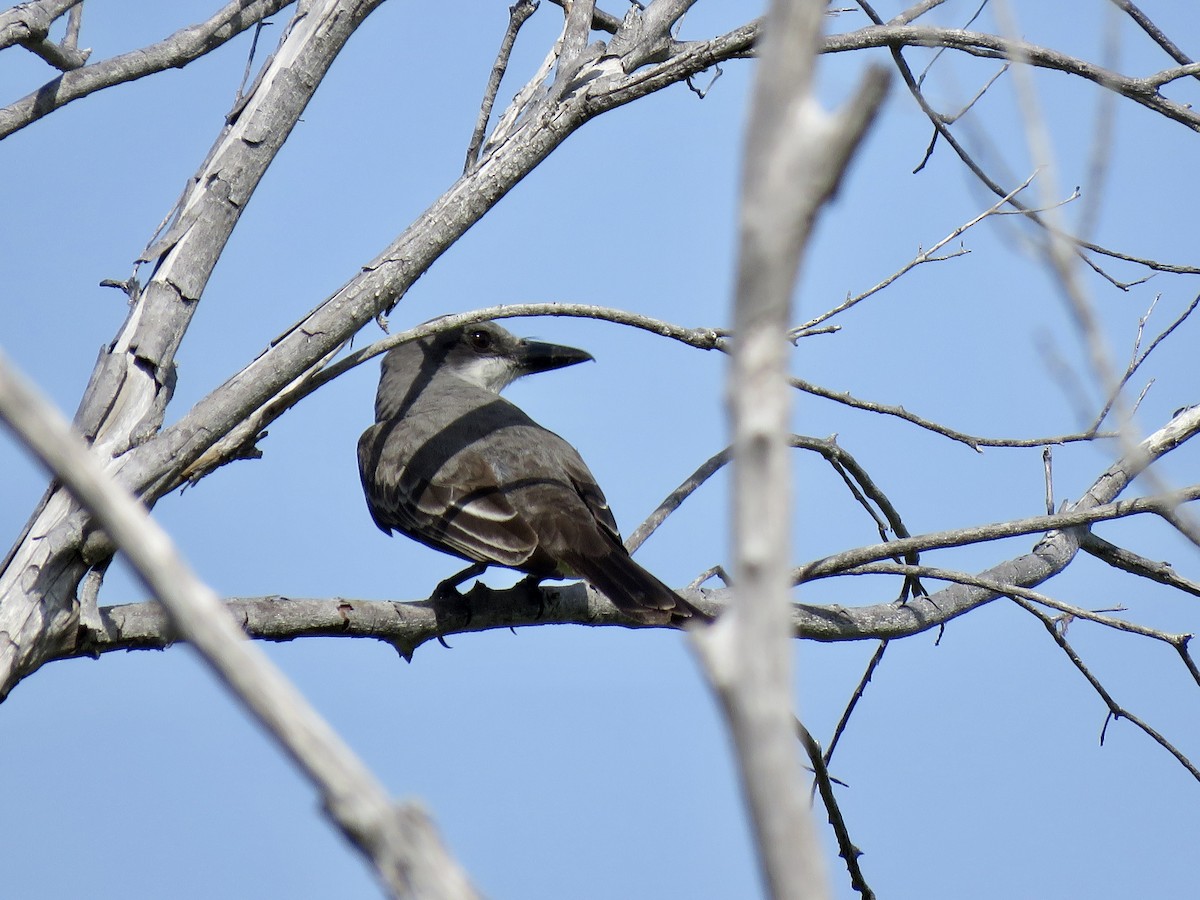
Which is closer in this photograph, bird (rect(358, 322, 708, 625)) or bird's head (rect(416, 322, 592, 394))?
bird (rect(358, 322, 708, 625))

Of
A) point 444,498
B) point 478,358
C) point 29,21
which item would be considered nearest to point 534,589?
point 444,498

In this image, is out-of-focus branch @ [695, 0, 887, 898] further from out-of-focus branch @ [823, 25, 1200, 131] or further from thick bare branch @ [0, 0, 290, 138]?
thick bare branch @ [0, 0, 290, 138]

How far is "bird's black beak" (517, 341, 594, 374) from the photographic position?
289 inches

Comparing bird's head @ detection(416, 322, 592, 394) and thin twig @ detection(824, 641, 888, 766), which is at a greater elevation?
bird's head @ detection(416, 322, 592, 394)

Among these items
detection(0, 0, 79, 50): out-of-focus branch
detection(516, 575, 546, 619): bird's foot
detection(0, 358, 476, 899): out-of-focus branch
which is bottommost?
detection(0, 358, 476, 899): out-of-focus branch

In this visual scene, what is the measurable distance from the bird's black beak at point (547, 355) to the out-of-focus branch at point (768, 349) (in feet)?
20.9

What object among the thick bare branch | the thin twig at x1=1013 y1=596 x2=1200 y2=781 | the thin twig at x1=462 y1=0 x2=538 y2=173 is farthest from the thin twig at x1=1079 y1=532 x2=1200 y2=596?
the thick bare branch

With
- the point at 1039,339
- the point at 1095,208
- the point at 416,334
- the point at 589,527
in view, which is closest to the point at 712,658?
the point at 1095,208

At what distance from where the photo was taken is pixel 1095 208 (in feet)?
7.39

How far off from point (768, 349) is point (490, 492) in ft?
15.1

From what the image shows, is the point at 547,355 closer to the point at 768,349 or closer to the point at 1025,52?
the point at 1025,52

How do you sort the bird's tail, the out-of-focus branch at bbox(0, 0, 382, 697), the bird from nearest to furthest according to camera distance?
the out-of-focus branch at bbox(0, 0, 382, 697), the bird's tail, the bird

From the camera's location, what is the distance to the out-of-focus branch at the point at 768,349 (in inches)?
36.2

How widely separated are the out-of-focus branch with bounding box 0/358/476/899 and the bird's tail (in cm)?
346
